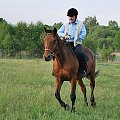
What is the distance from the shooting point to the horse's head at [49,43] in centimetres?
714

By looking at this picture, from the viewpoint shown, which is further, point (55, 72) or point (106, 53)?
point (106, 53)

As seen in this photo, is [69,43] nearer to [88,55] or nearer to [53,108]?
[88,55]

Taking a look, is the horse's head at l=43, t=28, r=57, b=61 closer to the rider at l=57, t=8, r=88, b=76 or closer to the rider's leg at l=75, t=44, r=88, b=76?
the rider at l=57, t=8, r=88, b=76

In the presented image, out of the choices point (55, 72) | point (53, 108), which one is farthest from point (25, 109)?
point (55, 72)

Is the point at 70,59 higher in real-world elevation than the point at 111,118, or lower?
higher

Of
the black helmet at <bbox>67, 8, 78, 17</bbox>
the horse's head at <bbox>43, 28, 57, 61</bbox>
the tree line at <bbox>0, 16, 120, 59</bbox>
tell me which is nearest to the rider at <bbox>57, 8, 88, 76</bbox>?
the black helmet at <bbox>67, 8, 78, 17</bbox>

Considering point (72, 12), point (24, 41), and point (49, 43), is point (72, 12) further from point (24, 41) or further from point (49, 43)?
point (24, 41)

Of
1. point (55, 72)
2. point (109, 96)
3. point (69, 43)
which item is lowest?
point (109, 96)

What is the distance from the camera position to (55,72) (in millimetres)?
8062

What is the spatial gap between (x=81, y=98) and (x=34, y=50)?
4804 centimetres

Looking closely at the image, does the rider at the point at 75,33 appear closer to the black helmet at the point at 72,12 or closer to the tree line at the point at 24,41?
the black helmet at the point at 72,12

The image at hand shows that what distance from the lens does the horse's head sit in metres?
7.14

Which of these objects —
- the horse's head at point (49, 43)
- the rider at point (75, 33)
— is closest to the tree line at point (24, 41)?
the rider at point (75, 33)

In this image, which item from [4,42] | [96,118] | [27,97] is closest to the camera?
[96,118]
